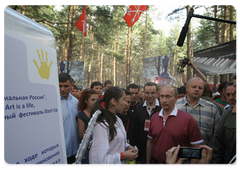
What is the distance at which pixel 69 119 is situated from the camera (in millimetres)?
3006

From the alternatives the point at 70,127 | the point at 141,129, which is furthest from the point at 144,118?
the point at 70,127

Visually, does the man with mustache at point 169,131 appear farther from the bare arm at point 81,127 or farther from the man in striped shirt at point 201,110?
the bare arm at point 81,127

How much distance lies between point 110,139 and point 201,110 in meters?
1.82

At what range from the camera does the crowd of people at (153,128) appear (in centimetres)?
195

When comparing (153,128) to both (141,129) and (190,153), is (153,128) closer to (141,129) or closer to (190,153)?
(141,129)

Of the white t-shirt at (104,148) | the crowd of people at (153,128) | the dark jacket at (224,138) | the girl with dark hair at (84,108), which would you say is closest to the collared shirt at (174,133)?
the crowd of people at (153,128)

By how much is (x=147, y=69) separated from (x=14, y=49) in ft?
40.0

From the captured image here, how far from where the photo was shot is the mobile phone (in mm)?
1724

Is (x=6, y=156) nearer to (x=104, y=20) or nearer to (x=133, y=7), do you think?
(x=133, y=7)

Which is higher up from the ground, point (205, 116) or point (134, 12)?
point (134, 12)

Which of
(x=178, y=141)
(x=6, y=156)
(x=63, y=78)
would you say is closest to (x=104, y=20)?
(x=63, y=78)

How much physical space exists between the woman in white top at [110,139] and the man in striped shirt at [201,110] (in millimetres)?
1389

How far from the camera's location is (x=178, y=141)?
2.49m

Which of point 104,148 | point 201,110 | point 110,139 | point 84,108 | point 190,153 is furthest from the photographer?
point 84,108
